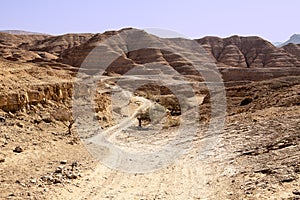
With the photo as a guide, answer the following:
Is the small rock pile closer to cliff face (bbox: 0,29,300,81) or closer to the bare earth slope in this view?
the bare earth slope

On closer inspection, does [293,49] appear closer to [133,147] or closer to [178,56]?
[178,56]

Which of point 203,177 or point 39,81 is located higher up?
point 39,81

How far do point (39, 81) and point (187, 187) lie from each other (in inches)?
527

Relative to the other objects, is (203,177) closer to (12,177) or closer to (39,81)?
(12,177)

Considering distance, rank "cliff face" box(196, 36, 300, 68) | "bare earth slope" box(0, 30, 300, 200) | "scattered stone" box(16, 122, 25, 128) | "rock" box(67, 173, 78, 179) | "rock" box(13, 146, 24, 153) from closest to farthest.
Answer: "bare earth slope" box(0, 30, 300, 200) → "rock" box(67, 173, 78, 179) → "rock" box(13, 146, 24, 153) → "scattered stone" box(16, 122, 25, 128) → "cliff face" box(196, 36, 300, 68)

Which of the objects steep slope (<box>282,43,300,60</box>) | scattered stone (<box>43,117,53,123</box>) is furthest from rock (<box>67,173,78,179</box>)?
steep slope (<box>282,43,300,60</box>)

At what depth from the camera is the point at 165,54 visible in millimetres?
104500

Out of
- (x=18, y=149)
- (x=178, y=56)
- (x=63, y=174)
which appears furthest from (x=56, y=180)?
(x=178, y=56)

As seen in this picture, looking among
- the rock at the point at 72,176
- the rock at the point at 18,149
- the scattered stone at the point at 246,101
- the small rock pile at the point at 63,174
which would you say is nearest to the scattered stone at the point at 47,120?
the rock at the point at 18,149

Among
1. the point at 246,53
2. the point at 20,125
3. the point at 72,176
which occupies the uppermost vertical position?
the point at 246,53

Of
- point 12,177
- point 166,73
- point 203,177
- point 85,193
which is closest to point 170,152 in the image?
point 203,177

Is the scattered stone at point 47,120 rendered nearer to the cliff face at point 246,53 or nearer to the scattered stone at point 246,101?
the scattered stone at point 246,101

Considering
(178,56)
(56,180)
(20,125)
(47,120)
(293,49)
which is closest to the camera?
(56,180)

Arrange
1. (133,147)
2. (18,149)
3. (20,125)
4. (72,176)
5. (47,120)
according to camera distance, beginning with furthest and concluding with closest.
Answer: (47,120) < (133,147) < (20,125) < (18,149) < (72,176)
